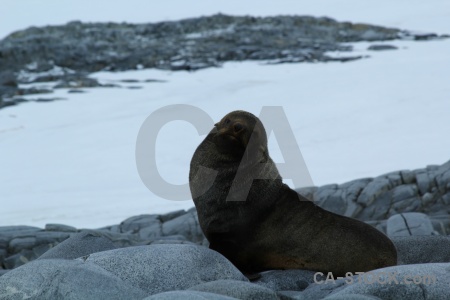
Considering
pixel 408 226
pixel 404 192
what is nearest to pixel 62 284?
pixel 408 226

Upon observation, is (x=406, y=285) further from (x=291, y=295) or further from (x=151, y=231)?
(x=151, y=231)

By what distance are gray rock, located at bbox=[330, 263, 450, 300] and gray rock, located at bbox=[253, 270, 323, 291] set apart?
3.24ft

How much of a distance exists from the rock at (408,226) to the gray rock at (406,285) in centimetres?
404

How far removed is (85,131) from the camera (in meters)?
23.0

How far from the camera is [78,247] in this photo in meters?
6.42

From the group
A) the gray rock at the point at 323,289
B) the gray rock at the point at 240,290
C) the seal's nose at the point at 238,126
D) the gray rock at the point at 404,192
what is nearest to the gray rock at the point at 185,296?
the gray rock at the point at 240,290

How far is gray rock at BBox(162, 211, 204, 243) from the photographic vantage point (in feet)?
35.3

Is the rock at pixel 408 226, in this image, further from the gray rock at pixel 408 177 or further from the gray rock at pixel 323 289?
the gray rock at pixel 323 289

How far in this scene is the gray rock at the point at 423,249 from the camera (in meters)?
6.37

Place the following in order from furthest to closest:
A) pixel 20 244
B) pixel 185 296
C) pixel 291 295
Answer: pixel 20 244, pixel 291 295, pixel 185 296

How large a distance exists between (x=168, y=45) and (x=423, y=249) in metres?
34.1

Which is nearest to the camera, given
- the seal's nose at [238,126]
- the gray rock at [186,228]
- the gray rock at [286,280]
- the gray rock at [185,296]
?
the gray rock at [185,296]

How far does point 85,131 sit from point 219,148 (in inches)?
685

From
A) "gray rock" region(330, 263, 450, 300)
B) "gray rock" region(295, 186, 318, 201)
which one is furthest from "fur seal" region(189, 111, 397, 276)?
"gray rock" region(295, 186, 318, 201)
